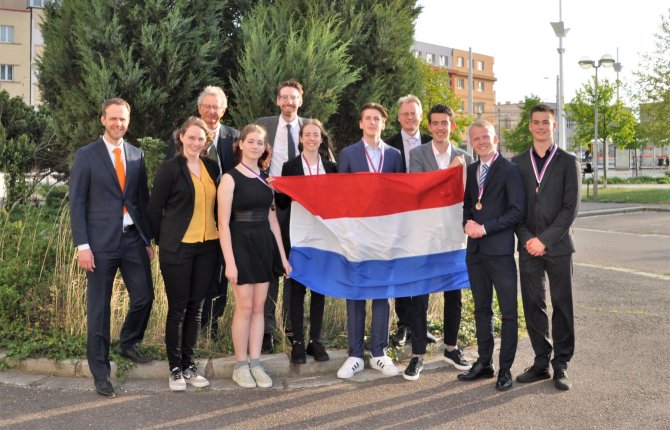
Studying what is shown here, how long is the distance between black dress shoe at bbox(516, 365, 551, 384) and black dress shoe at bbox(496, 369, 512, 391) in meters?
0.16

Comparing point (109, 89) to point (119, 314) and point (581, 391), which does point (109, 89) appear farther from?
point (581, 391)

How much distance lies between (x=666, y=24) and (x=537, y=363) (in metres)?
32.0

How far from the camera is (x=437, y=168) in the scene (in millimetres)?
6242

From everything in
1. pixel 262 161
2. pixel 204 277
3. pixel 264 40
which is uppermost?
pixel 264 40

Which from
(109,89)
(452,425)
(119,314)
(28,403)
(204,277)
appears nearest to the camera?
(452,425)

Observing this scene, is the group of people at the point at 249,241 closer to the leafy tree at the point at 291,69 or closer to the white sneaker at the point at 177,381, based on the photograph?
the white sneaker at the point at 177,381

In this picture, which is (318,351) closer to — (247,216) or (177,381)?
(177,381)

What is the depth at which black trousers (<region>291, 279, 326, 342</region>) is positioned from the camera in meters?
6.02

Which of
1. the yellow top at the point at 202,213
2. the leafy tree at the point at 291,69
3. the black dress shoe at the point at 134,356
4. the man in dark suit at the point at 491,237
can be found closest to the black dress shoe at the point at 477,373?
the man in dark suit at the point at 491,237

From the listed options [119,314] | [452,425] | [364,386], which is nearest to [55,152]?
[119,314]

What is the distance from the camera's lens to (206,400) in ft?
17.2

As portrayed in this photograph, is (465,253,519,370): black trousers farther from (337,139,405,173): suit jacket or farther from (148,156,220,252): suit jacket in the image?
(148,156,220,252): suit jacket

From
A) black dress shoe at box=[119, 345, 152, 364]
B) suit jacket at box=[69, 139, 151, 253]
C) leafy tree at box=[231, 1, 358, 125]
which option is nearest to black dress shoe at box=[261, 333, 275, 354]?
black dress shoe at box=[119, 345, 152, 364]

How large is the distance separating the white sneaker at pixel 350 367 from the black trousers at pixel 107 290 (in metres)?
1.76
